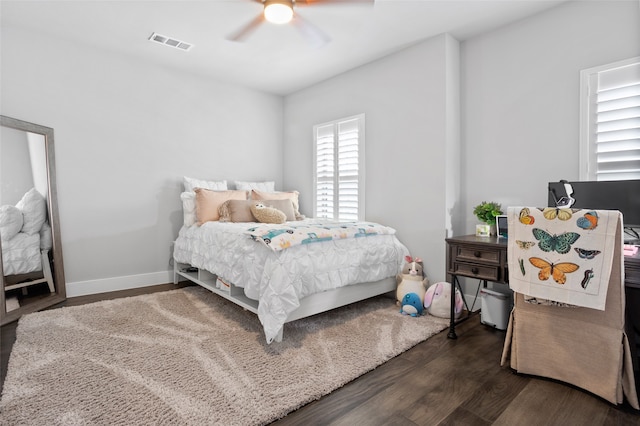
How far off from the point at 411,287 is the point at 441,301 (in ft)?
0.98

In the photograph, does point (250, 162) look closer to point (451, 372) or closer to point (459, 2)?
point (459, 2)

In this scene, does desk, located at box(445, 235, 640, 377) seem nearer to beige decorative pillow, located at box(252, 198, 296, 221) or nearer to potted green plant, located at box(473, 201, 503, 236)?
potted green plant, located at box(473, 201, 503, 236)

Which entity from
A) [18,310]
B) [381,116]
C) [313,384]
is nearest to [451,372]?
[313,384]

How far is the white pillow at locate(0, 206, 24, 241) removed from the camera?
2.73m

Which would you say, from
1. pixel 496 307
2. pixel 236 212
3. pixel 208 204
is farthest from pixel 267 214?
pixel 496 307

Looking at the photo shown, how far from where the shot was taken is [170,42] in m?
3.38

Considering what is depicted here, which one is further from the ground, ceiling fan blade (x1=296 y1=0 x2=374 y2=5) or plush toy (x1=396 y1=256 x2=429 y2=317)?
ceiling fan blade (x1=296 y1=0 x2=374 y2=5)

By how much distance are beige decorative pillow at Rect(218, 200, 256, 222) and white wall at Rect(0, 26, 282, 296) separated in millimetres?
921

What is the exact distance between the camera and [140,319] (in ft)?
9.18

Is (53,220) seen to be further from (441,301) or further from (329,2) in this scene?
(441,301)

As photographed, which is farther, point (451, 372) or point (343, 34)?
point (343, 34)

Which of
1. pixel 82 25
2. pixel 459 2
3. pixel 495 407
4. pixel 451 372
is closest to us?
pixel 495 407

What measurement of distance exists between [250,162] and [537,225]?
377 centimetres

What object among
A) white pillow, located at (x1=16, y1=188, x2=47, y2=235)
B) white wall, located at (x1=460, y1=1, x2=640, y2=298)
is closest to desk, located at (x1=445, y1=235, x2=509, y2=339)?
white wall, located at (x1=460, y1=1, x2=640, y2=298)
